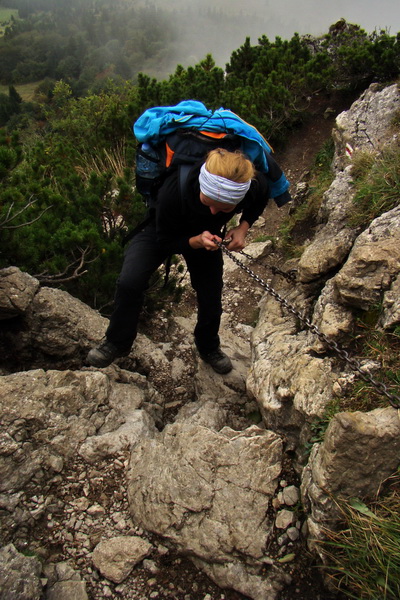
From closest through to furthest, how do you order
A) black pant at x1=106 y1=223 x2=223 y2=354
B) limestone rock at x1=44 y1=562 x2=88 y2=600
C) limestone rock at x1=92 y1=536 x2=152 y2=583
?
limestone rock at x1=44 y1=562 x2=88 y2=600, limestone rock at x1=92 y1=536 x2=152 y2=583, black pant at x1=106 y1=223 x2=223 y2=354

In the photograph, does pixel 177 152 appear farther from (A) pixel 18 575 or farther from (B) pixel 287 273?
(A) pixel 18 575

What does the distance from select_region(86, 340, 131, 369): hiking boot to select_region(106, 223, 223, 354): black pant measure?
0.21ft

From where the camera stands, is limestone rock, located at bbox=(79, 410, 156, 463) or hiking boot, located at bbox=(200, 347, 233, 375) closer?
limestone rock, located at bbox=(79, 410, 156, 463)

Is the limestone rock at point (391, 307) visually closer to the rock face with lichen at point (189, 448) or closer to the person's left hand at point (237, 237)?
the rock face with lichen at point (189, 448)

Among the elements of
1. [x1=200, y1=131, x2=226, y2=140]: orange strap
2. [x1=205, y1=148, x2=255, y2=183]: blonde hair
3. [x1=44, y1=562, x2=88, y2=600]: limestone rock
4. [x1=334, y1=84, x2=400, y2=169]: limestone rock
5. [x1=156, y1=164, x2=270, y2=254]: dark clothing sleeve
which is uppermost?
[x1=334, y1=84, x2=400, y2=169]: limestone rock

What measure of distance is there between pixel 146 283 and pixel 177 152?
3.37 ft

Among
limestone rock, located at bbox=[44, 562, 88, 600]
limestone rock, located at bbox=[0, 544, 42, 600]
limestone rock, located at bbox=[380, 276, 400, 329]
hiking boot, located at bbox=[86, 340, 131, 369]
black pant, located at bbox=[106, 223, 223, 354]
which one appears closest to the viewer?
limestone rock, located at bbox=[0, 544, 42, 600]

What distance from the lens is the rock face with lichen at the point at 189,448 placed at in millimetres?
2146

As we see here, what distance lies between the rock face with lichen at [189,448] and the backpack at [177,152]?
1.33m

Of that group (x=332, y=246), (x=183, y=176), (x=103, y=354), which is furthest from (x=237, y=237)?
(x=103, y=354)

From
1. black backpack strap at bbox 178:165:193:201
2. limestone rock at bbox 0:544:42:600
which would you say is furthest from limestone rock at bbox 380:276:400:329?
limestone rock at bbox 0:544:42:600

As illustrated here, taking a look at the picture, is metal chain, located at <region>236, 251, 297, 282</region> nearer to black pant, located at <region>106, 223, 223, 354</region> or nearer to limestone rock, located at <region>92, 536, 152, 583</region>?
black pant, located at <region>106, 223, 223, 354</region>

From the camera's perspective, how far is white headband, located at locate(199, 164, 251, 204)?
8.24 ft

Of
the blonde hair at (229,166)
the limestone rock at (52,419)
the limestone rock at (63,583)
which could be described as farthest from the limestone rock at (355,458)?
the blonde hair at (229,166)
